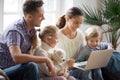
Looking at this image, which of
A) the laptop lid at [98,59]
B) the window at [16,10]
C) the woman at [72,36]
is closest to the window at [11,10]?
the window at [16,10]

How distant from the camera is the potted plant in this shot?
3.41 meters

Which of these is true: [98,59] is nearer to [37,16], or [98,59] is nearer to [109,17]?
[37,16]

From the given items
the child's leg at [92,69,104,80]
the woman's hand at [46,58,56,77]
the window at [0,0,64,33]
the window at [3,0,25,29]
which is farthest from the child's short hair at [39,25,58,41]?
the window at [3,0,25,29]

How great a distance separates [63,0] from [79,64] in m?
1.46

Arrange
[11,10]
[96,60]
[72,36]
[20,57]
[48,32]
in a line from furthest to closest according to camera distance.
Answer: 1. [11,10]
2. [72,36]
3. [96,60]
4. [48,32]
5. [20,57]

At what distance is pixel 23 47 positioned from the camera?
2.22 meters

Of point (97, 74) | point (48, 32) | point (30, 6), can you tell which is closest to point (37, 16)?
point (30, 6)

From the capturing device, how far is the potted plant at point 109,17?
134 inches

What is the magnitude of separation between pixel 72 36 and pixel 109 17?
0.84 m

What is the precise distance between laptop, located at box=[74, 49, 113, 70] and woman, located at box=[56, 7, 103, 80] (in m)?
0.14

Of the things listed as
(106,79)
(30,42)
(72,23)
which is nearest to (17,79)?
(30,42)

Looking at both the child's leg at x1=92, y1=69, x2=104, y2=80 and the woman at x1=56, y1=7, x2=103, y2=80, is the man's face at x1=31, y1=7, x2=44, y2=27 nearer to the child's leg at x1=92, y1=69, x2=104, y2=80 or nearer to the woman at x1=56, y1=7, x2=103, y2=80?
the woman at x1=56, y1=7, x2=103, y2=80

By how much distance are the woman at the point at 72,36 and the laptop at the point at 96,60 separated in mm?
136

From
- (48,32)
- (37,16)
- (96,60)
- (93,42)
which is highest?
(37,16)
